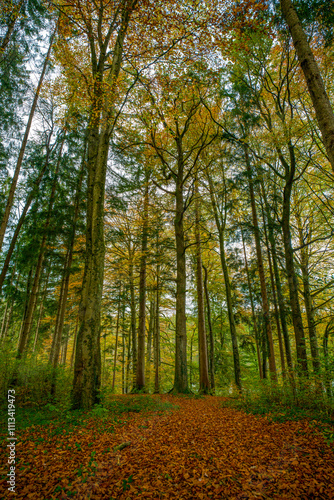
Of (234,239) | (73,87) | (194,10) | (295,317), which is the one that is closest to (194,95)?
(194,10)

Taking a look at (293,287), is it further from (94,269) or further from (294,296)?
(94,269)

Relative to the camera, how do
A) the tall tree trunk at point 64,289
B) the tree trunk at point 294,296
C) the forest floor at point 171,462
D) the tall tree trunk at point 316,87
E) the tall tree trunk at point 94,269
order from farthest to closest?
the tall tree trunk at point 64,289 < the tree trunk at point 294,296 < the tall tree trunk at point 94,269 < the tall tree trunk at point 316,87 < the forest floor at point 171,462

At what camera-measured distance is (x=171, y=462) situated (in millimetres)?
2574

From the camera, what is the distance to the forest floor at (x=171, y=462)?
2018 millimetres

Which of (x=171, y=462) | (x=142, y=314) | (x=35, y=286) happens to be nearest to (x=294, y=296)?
(x=171, y=462)

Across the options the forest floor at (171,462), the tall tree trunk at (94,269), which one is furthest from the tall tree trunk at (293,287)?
the tall tree trunk at (94,269)

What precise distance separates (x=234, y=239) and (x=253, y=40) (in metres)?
7.10

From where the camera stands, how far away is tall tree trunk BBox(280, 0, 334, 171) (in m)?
3.11

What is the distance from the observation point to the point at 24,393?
6656 millimetres

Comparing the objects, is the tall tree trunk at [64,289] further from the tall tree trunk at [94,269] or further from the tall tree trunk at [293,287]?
the tall tree trunk at [293,287]

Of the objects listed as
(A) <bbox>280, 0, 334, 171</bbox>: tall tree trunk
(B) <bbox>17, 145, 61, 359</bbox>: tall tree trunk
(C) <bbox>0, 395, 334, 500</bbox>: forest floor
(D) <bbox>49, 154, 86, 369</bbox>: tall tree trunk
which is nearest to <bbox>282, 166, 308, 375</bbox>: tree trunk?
(C) <bbox>0, 395, 334, 500</bbox>: forest floor

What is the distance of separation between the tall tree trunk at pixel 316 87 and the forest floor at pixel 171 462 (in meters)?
3.64

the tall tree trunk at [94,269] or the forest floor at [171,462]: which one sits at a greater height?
the tall tree trunk at [94,269]

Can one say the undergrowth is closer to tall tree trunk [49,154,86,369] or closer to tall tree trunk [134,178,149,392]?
tall tree trunk [134,178,149,392]
